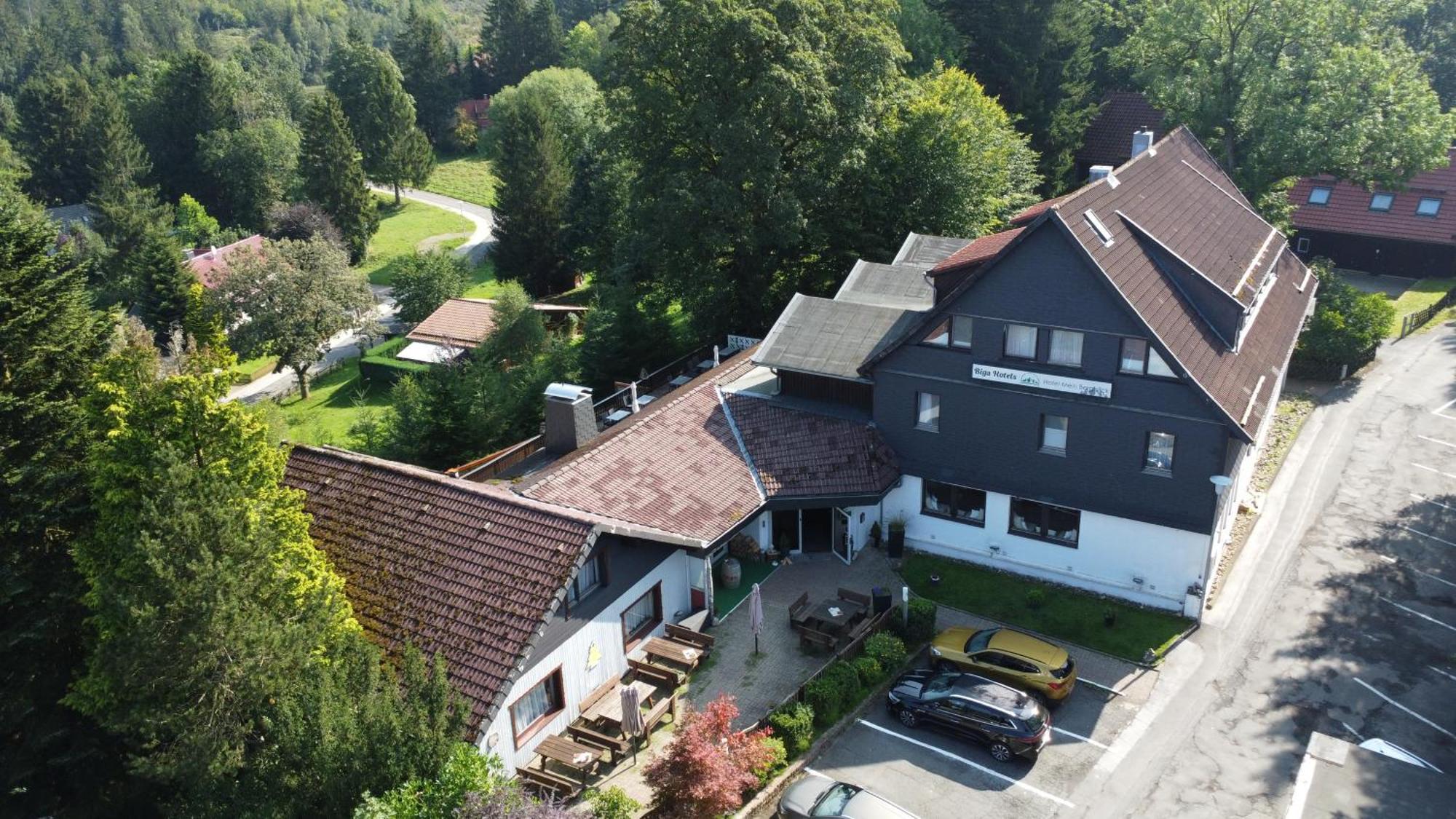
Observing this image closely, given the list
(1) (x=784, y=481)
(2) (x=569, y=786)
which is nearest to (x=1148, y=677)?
(1) (x=784, y=481)

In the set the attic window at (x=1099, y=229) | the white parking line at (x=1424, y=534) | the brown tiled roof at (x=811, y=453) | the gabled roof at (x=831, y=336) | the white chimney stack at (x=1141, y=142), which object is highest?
the white chimney stack at (x=1141, y=142)

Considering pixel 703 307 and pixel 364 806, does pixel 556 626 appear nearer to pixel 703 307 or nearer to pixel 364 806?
pixel 364 806

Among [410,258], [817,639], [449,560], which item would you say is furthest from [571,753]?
[410,258]

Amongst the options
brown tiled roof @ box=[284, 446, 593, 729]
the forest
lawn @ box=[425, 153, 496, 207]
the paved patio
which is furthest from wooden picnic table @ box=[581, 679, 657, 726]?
lawn @ box=[425, 153, 496, 207]

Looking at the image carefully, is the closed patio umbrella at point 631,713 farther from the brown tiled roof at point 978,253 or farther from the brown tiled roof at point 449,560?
the brown tiled roof at point 978,253

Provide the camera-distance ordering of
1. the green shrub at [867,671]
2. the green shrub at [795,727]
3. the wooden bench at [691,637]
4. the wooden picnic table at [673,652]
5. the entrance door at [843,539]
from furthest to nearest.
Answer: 1. the entrance door at [843,539]
2. the wooden bench at [691,637]
3. the wooden picnic table at [673,652]
4. the green shrub at [867,671]
5. the green shrub at [795,727]

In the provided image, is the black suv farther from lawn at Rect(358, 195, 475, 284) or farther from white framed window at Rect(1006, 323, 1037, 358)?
lawn at Rect(358, 195, 475, 284)

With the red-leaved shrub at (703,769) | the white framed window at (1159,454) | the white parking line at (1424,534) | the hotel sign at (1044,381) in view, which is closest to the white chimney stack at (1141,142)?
the hotel sign at (1044,381)
